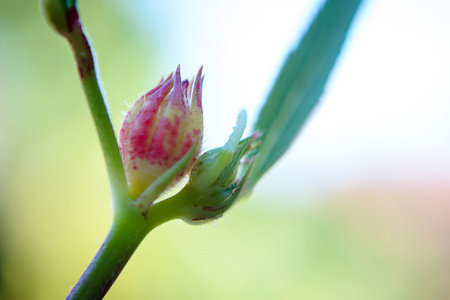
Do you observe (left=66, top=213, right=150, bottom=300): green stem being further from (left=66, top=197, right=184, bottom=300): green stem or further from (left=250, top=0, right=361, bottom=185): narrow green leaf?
(left=250, top=0, right=361, bottom=185): narrow green leaf

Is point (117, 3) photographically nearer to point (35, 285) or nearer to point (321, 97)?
point (35, 285)

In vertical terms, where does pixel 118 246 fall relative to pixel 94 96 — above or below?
below

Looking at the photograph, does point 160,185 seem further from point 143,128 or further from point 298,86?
point 298,86

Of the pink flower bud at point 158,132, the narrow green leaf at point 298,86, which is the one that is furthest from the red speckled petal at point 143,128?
the narrow green leaf at point 298,86

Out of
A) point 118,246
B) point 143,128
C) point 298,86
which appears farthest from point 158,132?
point 298,86

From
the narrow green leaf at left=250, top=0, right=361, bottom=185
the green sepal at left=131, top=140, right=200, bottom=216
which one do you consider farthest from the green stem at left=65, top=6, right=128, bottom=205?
the narrow green leaf at left=250, top=0, right=361, bottom=185

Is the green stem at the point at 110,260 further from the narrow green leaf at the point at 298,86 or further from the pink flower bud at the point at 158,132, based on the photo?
the narrow green leaf at the point at 298,86
